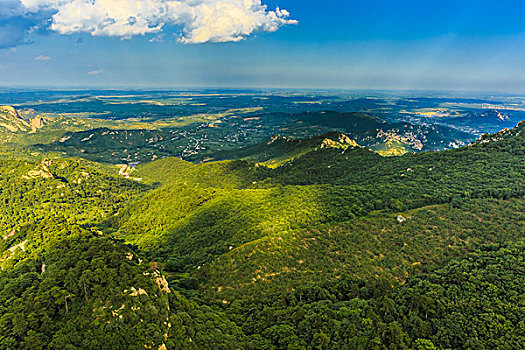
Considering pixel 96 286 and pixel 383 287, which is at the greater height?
pixel 96 286

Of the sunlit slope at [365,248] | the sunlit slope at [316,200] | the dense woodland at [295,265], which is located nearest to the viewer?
the dense woodland at [295,265]

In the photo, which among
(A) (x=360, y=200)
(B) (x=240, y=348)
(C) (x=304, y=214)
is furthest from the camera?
(A) (x=360, y=200)

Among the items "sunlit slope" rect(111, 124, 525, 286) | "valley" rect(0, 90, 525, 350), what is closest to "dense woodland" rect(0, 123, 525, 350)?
"valley" rect(0, 90, 525, 350)

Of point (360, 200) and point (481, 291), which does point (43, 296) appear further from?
point (360, 200)

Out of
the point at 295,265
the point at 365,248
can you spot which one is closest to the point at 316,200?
the point at 365,248

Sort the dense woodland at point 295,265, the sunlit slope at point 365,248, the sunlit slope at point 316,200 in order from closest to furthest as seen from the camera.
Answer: the dense woodland at point 295,265 → the sunlit slope at point 365,248 → the sunlit slope at point 316,200

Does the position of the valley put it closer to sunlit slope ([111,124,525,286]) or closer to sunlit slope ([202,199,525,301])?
sunlit slope ([202,199,525,301])

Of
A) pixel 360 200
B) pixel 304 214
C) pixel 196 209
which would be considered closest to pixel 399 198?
pixel 360 200

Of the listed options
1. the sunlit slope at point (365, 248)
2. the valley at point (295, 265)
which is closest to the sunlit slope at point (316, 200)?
the valley at point (295, 265)

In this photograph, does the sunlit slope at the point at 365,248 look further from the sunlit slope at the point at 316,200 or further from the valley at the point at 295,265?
the sunlit slope at the point at 316,200
